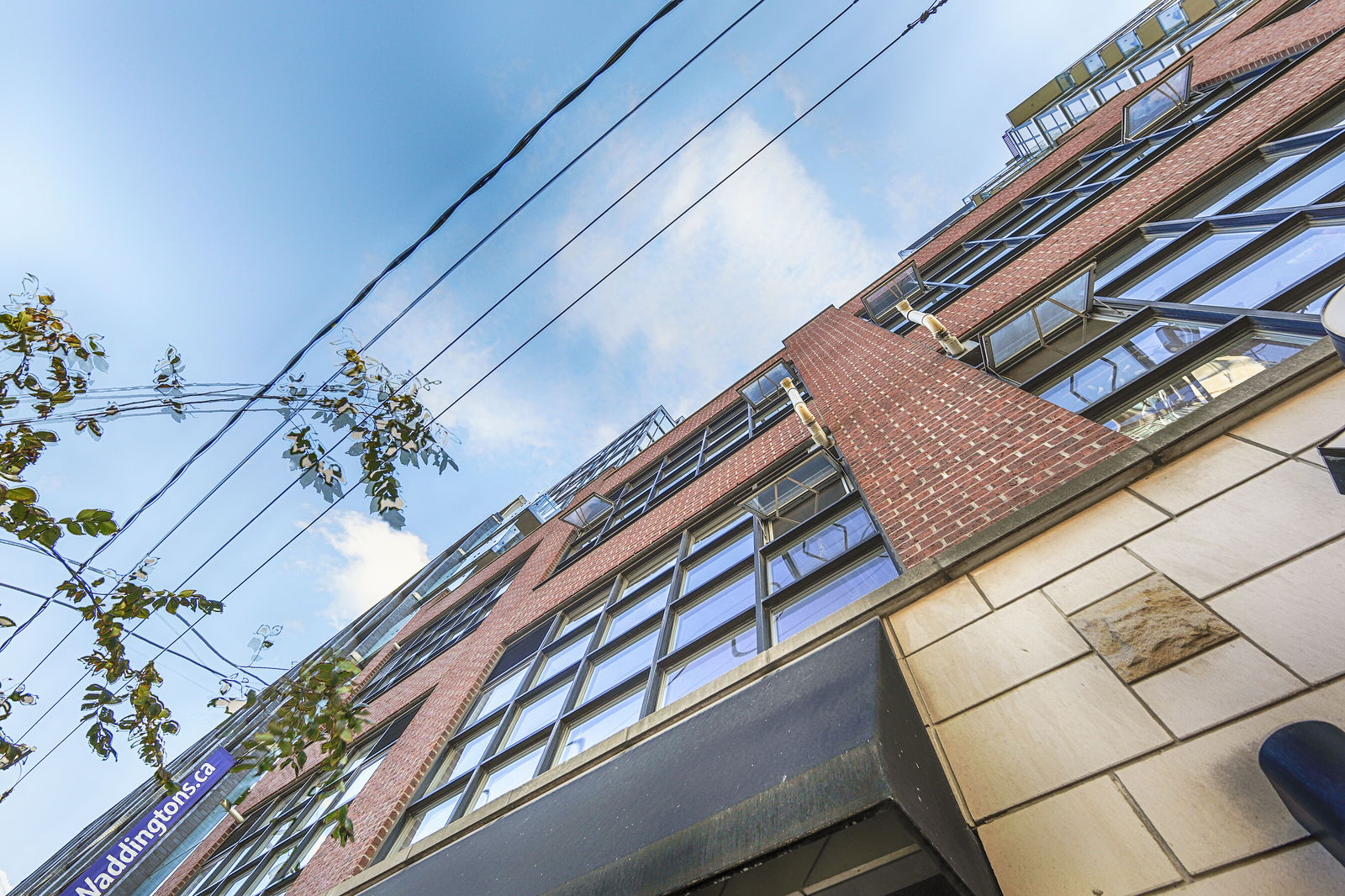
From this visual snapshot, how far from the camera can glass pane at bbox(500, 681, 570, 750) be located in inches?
311

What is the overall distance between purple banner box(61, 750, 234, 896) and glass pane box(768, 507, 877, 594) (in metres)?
8.99

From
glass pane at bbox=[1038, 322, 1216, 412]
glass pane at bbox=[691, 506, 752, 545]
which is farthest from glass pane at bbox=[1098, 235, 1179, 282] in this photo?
glass pane at bbox=[691, 506, 752, 545]

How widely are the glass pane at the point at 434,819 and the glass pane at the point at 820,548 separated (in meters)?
4.68

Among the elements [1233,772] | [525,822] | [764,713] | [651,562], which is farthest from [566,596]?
[1233,772]

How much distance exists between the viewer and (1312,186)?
20.1ft

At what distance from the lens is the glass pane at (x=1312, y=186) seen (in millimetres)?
5887

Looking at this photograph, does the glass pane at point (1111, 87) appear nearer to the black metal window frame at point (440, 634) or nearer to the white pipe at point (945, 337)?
the white pipe at point (945, 337)

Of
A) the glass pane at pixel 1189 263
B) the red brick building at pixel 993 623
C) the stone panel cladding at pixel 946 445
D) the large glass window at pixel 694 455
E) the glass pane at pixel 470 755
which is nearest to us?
the red brick building at pixel 993 623

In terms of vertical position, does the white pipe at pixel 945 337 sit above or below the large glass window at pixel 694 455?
above

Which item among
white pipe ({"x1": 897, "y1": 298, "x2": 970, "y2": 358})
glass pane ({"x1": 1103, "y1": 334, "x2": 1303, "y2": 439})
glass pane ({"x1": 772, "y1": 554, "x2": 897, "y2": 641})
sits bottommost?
glass pane ({"x1": 772, "y1": 554, "x2": 897, "y2": 641})

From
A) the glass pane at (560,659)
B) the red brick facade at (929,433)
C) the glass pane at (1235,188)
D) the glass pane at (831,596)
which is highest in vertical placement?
the red brick facade at (929,433)

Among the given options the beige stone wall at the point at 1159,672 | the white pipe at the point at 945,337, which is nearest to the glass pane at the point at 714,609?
the beige stone wall at the point at 1159,672

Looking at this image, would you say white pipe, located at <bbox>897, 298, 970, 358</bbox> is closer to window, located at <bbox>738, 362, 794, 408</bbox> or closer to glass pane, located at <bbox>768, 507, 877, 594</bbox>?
glass pane, located at <bbox>768, 507, 877, 594</bbox>

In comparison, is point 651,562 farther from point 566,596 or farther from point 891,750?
point 891,750
